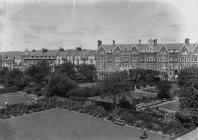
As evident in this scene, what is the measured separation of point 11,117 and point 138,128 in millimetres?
11680

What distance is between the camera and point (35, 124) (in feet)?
63.8

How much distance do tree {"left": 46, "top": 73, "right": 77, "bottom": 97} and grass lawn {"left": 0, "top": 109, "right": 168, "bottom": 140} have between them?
809cm

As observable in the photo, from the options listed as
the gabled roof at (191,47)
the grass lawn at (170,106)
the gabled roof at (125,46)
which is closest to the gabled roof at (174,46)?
the gabled roof at (191,47)

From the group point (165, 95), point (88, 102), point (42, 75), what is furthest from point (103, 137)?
point (42, 75)

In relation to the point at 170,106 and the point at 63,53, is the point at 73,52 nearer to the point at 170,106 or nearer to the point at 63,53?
the point at 63,53

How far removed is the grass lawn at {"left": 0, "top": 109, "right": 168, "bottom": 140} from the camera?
16.5 meters

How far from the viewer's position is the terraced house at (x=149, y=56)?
51188 millimetres

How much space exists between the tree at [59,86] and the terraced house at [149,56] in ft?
94.6

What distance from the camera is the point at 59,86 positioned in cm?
3017

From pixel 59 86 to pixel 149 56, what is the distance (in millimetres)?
30478

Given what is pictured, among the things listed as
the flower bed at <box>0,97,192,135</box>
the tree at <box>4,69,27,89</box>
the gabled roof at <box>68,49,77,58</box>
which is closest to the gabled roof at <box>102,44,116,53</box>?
the gabled roof at <box>68,49,77,58</box>

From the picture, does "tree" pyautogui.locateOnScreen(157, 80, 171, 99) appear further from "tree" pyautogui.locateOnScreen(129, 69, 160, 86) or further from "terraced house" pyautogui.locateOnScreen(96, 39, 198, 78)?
"terraced house" pyautogui.locateOnScreen(96, 39, 198, 78)

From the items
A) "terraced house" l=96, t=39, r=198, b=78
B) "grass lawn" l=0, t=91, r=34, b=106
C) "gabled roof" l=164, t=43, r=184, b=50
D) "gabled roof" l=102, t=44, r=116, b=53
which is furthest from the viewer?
"gabled roof" l=102, t=44, r=116, b=53

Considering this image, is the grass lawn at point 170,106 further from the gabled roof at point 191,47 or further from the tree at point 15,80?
the gabled roof at point 191,47
